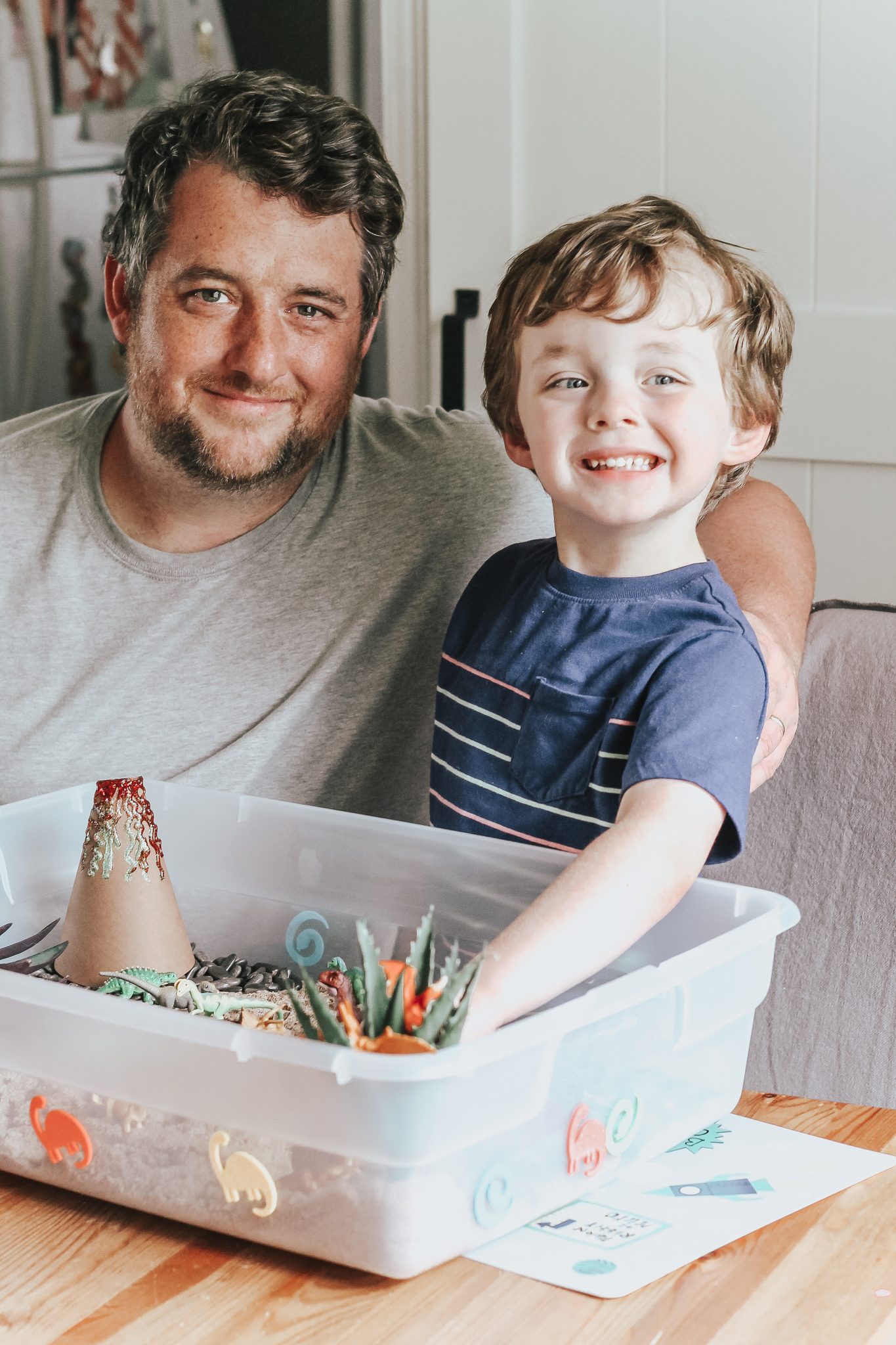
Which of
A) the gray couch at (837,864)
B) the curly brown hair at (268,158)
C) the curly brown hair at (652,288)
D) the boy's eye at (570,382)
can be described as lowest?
the gray couch at (837,864)

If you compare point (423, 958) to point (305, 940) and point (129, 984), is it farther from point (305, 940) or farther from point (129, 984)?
point (305, 940)

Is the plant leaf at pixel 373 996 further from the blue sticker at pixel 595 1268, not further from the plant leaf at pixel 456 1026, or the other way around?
the blue sticker at pixel 595 1268

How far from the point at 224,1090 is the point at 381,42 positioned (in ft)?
8.06

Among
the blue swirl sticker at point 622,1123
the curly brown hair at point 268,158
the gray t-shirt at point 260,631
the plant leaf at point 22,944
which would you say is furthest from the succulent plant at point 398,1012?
the curly brown hair at point 268,158

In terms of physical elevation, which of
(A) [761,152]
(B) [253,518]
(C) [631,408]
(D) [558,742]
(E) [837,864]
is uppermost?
(A) [761,152]

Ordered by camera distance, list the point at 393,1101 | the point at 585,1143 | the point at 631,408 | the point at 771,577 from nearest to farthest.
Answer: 1. the point at 393,1101
2. the point at 585,1143
3. the point at 631,408
4. the point at 771,577

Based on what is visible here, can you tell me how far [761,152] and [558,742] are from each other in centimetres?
166

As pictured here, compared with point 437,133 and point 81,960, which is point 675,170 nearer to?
point 437,133

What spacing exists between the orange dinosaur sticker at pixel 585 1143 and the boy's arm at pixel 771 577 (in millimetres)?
406

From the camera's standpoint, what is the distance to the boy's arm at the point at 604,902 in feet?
2.38

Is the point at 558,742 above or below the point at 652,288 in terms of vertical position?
below

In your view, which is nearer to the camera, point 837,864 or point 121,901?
point 121,901

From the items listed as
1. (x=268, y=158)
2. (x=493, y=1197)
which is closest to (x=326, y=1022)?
(x=493, y=1197)

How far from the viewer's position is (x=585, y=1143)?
0.73 m
